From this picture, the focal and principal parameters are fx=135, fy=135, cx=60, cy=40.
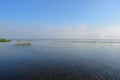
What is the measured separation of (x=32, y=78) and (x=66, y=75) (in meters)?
3.55

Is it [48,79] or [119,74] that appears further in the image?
[119,74]

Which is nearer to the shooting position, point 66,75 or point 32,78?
point 32,78

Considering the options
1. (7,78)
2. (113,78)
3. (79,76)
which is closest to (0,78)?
(7,78)

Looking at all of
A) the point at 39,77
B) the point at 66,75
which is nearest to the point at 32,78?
the point at 39,77

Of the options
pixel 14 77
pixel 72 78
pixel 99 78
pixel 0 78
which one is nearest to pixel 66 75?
pixel 72 78

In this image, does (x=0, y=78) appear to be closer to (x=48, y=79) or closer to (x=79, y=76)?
(x=48, y=79)

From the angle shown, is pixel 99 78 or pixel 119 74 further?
pixel 119 74

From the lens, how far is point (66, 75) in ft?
47.0

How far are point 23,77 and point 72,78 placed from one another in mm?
4904

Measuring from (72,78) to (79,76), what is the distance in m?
1.03

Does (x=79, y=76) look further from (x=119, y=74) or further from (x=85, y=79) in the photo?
(x=119, y=74)

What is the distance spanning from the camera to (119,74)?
14.5 meters

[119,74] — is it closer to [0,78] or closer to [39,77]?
[39,77]

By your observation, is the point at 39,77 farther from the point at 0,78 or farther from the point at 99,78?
the point at 99,78
